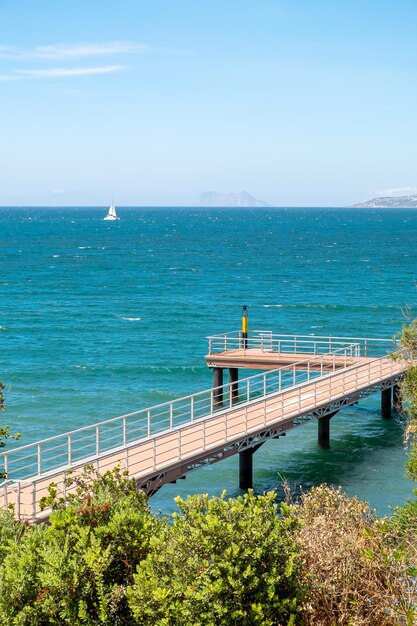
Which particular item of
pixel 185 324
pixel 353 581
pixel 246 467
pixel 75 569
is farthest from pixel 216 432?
pixel 185 324

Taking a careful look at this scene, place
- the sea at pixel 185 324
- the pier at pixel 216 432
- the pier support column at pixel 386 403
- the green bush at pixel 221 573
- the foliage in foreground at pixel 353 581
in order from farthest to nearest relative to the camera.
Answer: the pier support column at pixel 386 403 → the sea at pixel 185 324 → the pier at pixel 216 432 → the foliage in foreground at pixel 353 581 → the green bush at pixel 221 573

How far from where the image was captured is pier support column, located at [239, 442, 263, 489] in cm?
2697

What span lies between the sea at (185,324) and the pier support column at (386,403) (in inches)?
19.5

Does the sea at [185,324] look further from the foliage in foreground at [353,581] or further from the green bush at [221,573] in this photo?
the green bush at [221,573]

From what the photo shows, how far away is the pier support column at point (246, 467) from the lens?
2697 centimetres

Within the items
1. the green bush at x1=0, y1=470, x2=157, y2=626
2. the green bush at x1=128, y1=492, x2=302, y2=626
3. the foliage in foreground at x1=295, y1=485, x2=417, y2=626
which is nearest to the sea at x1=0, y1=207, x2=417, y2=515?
the foliage in foreground at x1=295, y1=485, x2=417, y2=626

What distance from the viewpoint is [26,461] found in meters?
30.5

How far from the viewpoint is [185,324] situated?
6234 centimetres

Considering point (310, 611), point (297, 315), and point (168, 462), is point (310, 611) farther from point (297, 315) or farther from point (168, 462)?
point (297, 315)

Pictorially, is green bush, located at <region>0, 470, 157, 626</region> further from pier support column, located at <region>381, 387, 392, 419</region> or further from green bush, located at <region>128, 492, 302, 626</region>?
pier support column, located at <region>381, 387, 392, 419</region>

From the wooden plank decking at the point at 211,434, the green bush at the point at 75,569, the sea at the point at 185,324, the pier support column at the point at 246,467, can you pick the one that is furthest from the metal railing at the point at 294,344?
the green bush at the point at 75,569

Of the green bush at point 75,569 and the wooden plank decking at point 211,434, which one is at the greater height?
the green bush at point 75,569

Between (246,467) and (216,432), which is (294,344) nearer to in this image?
(246,467)

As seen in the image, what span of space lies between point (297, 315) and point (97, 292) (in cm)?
2201
